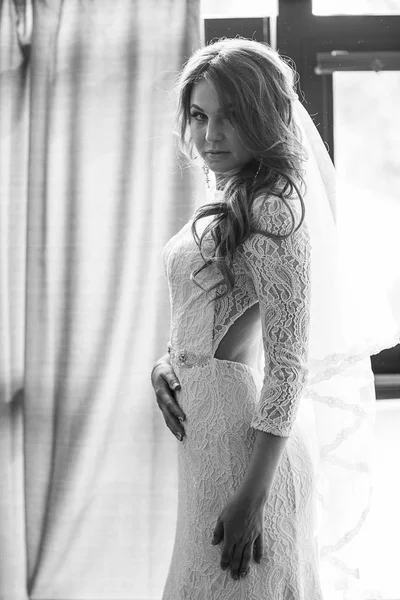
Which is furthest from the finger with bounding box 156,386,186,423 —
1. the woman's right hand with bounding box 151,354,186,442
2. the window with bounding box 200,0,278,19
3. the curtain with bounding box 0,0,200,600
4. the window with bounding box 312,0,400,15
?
the window with bounding box 312,0,400,15

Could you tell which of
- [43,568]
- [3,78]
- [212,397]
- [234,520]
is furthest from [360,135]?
[43,568]

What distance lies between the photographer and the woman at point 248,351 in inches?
43.2

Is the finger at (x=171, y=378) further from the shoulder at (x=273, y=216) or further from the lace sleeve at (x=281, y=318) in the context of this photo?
the shoulder at (x=273, y=216)

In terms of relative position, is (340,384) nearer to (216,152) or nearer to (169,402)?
(169,402)

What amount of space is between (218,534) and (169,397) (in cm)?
29

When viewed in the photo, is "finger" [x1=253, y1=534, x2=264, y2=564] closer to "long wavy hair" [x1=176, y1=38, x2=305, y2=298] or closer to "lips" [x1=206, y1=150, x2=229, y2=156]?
"long wavy hair" [x1=176, y1=38, x2=305, y2=298]

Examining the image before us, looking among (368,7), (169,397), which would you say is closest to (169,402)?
(169,397)

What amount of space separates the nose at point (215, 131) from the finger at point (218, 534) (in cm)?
70

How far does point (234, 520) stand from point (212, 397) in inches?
8.7

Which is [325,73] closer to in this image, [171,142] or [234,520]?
[171,142]

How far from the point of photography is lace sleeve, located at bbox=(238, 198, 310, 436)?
1093mm

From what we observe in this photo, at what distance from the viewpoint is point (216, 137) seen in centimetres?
124

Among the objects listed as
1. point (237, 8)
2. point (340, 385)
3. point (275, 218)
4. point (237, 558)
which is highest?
point (237, 8)

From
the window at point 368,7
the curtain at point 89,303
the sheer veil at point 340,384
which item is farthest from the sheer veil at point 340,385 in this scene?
the window at point 368,7
